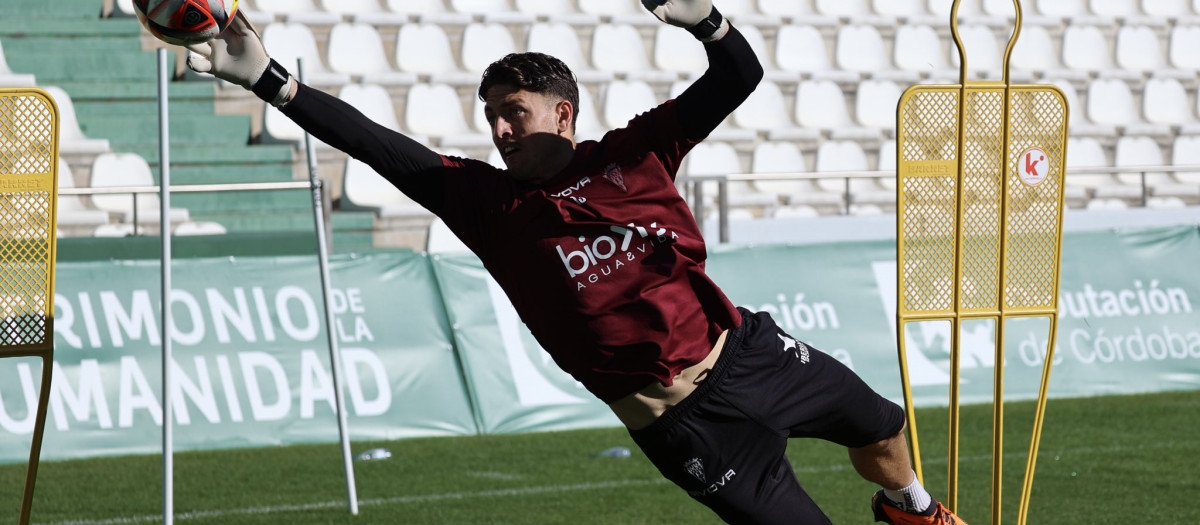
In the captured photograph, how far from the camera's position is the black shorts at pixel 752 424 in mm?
4102

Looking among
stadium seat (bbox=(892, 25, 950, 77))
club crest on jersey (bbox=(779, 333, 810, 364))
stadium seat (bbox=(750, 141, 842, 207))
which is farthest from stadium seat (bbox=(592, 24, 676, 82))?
club crest on jersey (bbox=(779, 333, 810, 364))

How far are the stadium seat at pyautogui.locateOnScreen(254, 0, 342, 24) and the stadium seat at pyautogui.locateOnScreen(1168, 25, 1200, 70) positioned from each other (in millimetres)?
10980

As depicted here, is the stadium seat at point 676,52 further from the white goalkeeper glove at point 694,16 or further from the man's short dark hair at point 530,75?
the white goalkeeper glove at point 694,16

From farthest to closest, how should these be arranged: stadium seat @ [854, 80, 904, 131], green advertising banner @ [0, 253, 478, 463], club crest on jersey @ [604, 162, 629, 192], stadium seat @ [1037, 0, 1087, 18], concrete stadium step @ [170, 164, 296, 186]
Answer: stadium seat @ [1037, 0, 1087, 18] < stadium seat @ [854, 80, 904, 131] < concrete stadium step @ [170, 164, 296, 186] < green advertising banner @ [0, 253, 478, 463] < club crest on jersey @ [604, 162, 629, 192]

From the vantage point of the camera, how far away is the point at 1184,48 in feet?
64.1

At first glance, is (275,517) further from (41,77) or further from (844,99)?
(844,99)

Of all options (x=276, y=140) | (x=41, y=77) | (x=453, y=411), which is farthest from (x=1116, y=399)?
(x=41, y=77)

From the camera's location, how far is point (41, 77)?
44.9ft

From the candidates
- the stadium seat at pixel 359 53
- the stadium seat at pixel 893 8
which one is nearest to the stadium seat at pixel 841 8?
the stadium seat at pixel 893 8

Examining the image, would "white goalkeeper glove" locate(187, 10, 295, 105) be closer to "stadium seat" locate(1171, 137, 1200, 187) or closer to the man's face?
the man's face

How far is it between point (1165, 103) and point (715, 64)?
16440 mm

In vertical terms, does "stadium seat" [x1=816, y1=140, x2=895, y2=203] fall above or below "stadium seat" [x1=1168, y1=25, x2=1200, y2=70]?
below

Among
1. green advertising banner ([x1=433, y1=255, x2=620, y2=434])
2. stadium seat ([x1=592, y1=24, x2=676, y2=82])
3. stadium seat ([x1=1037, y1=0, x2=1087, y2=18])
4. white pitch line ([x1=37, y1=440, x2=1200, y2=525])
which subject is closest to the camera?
white pitch line ([x1=37, y1=440, x2=1200, y2=525])

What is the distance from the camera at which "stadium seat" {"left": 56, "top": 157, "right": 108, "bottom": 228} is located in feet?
38.7
